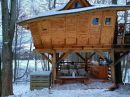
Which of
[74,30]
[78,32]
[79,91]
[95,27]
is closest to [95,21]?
[95,27]

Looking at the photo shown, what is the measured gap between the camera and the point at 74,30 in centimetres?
1975

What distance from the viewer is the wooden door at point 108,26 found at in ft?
64.2

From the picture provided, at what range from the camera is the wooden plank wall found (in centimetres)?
1955

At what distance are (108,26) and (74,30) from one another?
2.00 meters

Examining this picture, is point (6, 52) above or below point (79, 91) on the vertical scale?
above

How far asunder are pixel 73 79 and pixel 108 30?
3785mm

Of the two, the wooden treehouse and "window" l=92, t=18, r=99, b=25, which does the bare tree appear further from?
"window" l=92, t=18, r=99, b=25

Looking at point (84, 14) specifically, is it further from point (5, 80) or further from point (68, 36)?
point (5, 80)

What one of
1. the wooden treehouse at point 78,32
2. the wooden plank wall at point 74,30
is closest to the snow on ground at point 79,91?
the wooden treehouse at point 78,32

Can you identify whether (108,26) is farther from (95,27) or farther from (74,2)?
(74,2)

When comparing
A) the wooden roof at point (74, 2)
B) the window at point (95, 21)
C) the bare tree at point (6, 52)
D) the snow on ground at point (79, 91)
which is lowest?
the snow on ground at point (79, 91)

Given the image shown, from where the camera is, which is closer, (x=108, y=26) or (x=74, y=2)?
(x=108, y=26)

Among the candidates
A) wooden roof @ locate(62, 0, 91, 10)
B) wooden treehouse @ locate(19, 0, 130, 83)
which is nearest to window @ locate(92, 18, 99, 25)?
wooden treehouse @ locate(19, 0, 130, 83)

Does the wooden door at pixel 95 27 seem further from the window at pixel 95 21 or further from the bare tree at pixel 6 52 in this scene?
the bare tree at pixel 6 52
